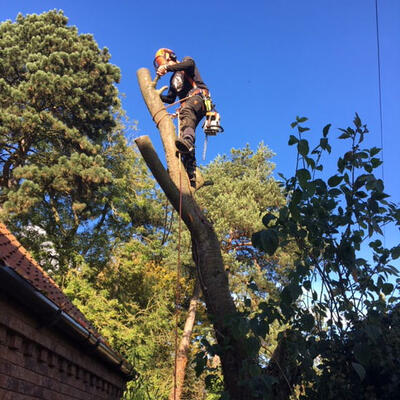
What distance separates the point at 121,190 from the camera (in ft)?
59.3

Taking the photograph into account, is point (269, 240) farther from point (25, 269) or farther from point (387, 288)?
point (25, 269)

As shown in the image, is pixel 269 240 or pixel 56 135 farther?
pixel 56 135

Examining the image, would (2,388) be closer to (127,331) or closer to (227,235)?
(127,331)

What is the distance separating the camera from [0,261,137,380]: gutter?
3167 mm

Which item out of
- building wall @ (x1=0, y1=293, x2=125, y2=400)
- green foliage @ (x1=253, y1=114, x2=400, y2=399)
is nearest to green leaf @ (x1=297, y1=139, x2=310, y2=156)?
green foliage @ (x1=253, y1=114, x2=400, y2=399)

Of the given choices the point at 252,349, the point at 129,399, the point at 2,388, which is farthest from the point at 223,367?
the point at 129,399

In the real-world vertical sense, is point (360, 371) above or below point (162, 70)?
below

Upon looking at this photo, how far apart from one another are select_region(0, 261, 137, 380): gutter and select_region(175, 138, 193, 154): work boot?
2.12 m

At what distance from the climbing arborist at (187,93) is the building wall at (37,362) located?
2.38 meters

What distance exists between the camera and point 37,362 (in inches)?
157

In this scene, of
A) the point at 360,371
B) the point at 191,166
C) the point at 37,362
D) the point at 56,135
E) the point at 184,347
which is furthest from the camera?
the point at 184,347

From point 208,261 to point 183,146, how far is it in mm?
1356

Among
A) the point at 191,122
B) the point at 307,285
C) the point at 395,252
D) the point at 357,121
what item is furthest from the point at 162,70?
the point at 395,252

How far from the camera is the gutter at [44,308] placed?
3.17 metres
